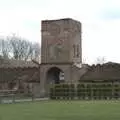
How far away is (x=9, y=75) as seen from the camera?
62250mm

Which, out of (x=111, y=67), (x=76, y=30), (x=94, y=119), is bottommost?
(x=94, y=119)

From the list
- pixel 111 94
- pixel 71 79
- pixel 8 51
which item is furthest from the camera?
pixel 8 51

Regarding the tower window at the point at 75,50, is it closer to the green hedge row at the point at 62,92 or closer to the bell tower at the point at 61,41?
the bell tower at the point at 61,41

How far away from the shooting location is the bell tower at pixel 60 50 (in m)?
56.4

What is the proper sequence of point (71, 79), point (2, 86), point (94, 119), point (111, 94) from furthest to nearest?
point (2, 86) < point (71, 79) < point (111, 94) < point (94, 119)

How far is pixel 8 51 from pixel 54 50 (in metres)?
29.9

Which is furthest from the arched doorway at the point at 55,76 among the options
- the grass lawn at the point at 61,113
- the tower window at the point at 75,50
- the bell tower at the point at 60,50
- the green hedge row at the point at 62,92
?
the grass lawn at the point at 61,113

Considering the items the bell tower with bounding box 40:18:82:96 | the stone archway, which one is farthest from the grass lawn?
the stone archway

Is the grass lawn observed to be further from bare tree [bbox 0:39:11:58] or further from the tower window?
bare tree [bbox 0:39:11:58]

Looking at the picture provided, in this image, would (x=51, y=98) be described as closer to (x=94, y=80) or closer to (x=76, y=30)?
(x=94, y=80)

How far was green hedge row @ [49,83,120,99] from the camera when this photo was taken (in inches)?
1883

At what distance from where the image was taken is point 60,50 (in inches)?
2264

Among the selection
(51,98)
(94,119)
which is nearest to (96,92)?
(51,98)

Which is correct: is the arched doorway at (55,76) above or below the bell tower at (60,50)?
below
